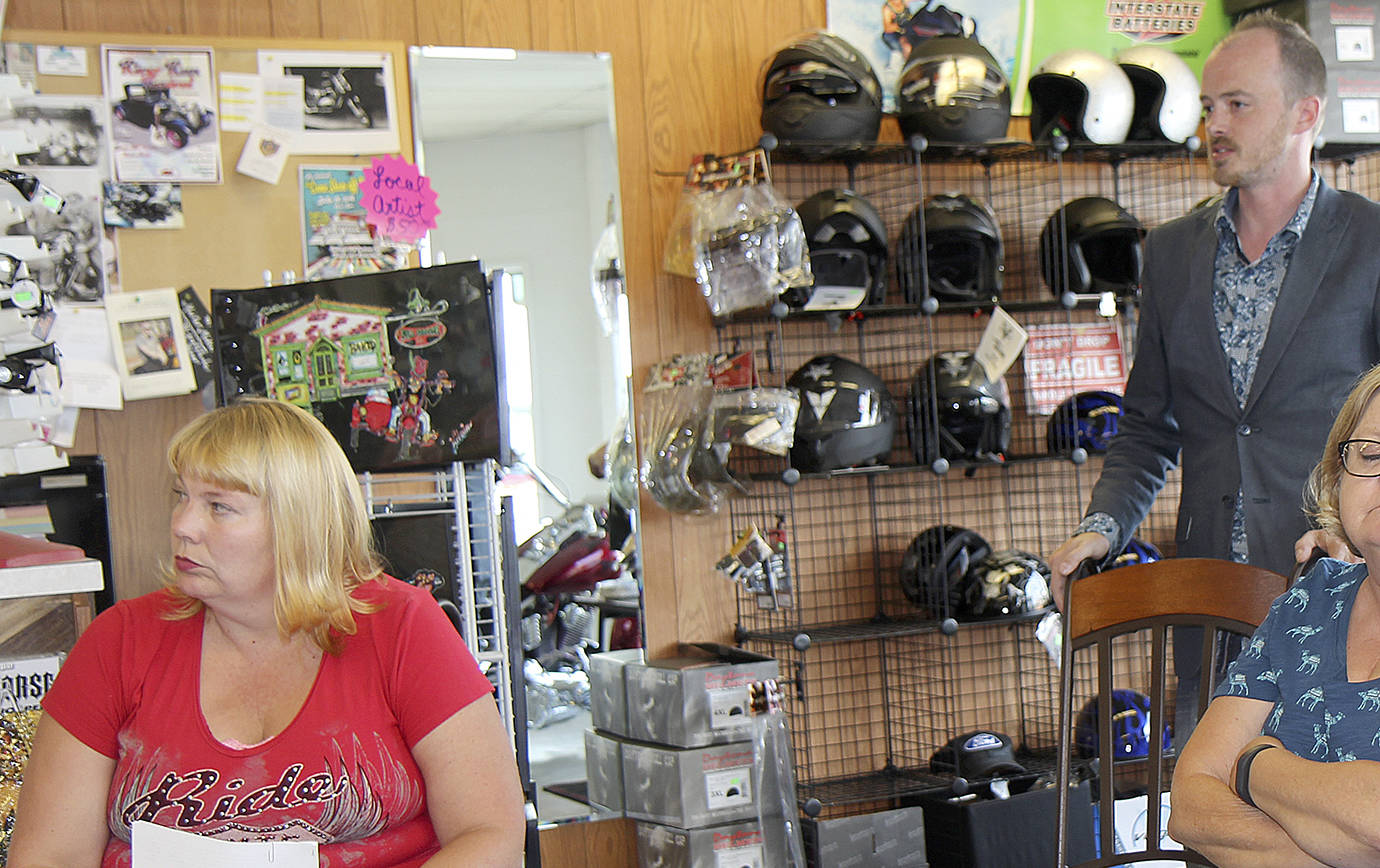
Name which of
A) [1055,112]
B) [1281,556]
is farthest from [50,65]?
[1281,556]

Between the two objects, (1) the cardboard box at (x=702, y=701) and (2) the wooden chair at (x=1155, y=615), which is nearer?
(2) the wooden chair at (x=1155, y=615)

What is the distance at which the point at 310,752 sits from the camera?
5.62 ft

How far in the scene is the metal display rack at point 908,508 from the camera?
3.98 metres

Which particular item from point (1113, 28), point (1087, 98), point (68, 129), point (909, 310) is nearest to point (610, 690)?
point (909, 310)

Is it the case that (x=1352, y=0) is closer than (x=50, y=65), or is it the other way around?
(x=50, y=65)

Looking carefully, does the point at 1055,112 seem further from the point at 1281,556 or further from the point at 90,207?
the point at 90,207

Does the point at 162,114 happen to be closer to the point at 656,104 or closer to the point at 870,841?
the point at 656,104

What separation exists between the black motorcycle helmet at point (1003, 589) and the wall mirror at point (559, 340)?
97 cm

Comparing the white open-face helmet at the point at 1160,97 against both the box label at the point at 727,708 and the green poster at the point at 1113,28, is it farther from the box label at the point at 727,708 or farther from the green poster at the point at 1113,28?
the box label at the point at 727,708

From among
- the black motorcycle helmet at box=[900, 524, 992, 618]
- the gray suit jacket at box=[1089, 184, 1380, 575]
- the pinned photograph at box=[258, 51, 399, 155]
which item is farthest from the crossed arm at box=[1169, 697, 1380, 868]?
the pinned photograph at box=[258, 51, 399, 155]

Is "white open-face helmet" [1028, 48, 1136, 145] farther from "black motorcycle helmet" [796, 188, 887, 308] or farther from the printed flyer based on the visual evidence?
the printed flyer

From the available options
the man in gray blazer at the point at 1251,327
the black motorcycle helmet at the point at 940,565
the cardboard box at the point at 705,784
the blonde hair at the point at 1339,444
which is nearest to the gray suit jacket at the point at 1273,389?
the man in gray blazer at the point at 1251,327

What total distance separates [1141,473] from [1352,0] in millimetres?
2348

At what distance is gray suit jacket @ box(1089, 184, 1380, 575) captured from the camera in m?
2.58
